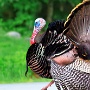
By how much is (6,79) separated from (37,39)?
3479mm

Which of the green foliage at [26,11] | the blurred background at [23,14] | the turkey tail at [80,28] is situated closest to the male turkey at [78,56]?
the turkey tail at [80,28]

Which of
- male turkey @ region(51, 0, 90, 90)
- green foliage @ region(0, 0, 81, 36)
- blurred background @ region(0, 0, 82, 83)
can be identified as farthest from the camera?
green foliage @ region(0, 0, 81, 36)

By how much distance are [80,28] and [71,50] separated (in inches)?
10.1

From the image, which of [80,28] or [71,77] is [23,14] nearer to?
[80,28]

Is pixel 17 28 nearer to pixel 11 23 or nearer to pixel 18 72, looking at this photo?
pixel 11 23

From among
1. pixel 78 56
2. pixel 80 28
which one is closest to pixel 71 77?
pixel 78 56

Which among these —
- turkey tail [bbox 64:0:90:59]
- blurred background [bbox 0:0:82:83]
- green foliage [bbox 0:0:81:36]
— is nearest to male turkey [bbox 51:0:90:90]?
turkey tail [bbox 64:0:90:59]

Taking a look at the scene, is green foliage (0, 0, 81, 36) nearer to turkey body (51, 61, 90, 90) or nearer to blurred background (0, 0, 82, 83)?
blurred background (0, 0, 82, 83)

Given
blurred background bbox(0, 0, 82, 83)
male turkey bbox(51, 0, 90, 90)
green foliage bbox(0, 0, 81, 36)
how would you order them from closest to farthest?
male turkey bbox(51, 0, 90, 90) → blurred background bbox(0, 0, 82, 83) → green foliage bbox(0, 0, 81, 36)

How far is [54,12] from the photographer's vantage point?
25.6m

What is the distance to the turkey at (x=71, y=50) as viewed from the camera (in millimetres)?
6035

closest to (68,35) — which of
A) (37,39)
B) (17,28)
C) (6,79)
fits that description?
(37,39)

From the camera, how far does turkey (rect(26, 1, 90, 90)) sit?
6.04m

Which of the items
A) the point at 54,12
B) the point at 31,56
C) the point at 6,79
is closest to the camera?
the point at 31,56
